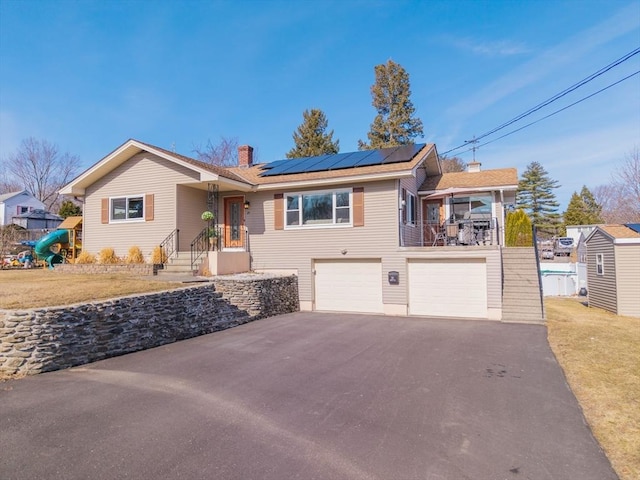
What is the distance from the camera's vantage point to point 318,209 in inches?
535

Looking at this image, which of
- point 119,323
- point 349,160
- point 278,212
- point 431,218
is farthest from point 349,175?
point 119,323

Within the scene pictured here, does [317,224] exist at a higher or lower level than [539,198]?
lower

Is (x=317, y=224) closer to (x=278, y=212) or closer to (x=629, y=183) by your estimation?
(x=278, y=212)

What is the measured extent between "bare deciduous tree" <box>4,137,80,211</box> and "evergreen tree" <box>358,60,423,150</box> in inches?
1352

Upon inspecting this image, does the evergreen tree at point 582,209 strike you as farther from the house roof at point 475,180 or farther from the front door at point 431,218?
the front door at point 431,218

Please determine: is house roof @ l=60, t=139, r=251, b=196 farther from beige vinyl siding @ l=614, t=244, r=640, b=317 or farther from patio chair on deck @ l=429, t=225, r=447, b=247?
beige vinyl siding @ l=614, t=244, r=640, b=317

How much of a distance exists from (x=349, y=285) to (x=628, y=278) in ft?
38.8

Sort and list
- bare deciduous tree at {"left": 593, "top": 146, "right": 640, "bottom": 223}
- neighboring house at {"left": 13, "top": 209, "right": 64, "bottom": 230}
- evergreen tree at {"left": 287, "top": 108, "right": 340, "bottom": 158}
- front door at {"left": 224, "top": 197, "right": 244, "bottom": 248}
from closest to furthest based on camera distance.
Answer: front door at {"left": 224, "top": 197, "right": 244, "bottom": 248} → bare deciduous tree at {"left": 593, "top": 146, "right": 640, "bottom": 223} → evergreen tree at {"left": 287, "top": 108, "right": 340, "bottom": 158} → neighboring house at {"left": 13, "top": 209, "right": 64, "bottom": 230}

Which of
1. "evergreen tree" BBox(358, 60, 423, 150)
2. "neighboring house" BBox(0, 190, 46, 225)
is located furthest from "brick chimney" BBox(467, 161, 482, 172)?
"neighboring house" BBox(0, 190, 46, 225)

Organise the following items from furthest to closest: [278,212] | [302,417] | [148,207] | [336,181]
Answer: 1. [148,207]
2. [278,212]
3. [336,181]
4. [302,417]

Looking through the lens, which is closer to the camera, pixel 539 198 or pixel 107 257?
pixel 107 257

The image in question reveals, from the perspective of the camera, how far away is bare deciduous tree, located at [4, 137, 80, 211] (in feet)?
131

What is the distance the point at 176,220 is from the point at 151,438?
35.8 feet

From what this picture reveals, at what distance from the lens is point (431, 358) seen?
279 inches
